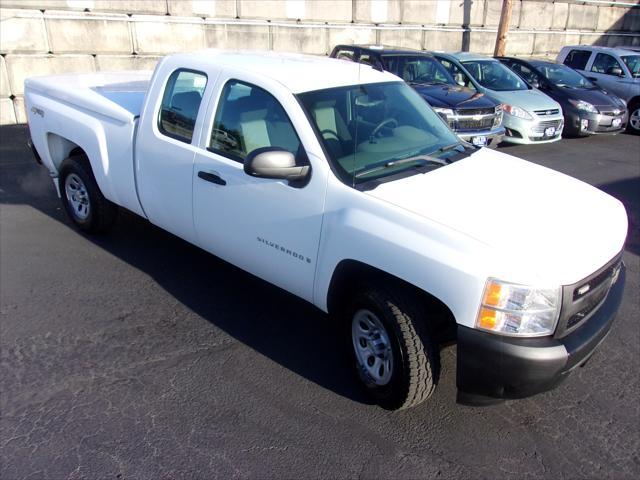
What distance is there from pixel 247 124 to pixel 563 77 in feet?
35.1

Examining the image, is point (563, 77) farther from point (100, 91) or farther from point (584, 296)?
point (584, 296)

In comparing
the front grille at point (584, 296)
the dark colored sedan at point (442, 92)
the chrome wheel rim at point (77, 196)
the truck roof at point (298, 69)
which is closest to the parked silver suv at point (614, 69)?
the dark colored sedan at point (442, 92)

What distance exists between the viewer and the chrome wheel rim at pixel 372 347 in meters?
3.18

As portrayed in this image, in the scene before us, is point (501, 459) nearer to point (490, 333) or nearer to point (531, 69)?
point (490, 333)

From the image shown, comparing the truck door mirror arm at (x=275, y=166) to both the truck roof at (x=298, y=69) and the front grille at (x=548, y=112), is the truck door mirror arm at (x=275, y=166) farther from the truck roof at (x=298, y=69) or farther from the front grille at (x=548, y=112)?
the front grille at (x=548, y=112)

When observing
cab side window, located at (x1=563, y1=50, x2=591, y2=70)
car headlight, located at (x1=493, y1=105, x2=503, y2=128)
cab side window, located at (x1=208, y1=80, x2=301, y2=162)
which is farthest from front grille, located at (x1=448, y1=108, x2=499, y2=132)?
cab side window, located at (x1=563, y1=50, x2=591, y2=70)

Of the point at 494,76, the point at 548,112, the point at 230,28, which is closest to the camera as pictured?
the point at 548,112

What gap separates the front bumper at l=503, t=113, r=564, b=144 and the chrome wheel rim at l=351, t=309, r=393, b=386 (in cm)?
796

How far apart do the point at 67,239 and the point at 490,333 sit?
14.4 ft

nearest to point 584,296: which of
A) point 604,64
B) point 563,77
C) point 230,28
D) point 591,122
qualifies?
point 591,122

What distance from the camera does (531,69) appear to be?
1234cm

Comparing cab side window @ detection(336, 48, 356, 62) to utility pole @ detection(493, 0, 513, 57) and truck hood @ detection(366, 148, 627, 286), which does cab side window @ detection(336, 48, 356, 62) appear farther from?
utility pole @ detection(493, 0, 513, 57)

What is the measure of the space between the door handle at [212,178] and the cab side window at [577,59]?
42.5 ft

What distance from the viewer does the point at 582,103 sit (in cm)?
1127
